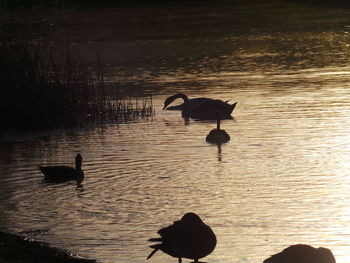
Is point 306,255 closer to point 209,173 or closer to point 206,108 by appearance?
point 209,173

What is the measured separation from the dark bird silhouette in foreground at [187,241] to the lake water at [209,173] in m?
0.80

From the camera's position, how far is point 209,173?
19.5 m

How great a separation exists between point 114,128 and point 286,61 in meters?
16.9

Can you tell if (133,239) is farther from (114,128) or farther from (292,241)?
(114,128)

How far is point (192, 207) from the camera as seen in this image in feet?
54.7

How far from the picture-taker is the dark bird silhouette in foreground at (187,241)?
12.6 m

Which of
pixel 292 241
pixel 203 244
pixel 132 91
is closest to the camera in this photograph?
pixel 203 244

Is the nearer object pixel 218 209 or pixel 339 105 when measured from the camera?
pixel 218 209

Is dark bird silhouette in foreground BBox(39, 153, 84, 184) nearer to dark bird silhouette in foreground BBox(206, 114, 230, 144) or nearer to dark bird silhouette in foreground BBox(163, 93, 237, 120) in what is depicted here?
dark bird silhouette in foreground BBox(206, 114, 230, 144)

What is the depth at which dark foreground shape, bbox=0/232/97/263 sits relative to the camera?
41.4 ft

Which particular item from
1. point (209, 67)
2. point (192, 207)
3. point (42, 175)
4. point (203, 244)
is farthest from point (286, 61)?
point (203, 244)

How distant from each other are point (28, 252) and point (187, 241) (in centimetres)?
211

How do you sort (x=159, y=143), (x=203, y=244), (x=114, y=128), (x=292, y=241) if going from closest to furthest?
(x=203, y=244), (x=292, y=241), (x=159, y=143), (x=114, y=128)

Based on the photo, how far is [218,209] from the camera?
53.7ft
